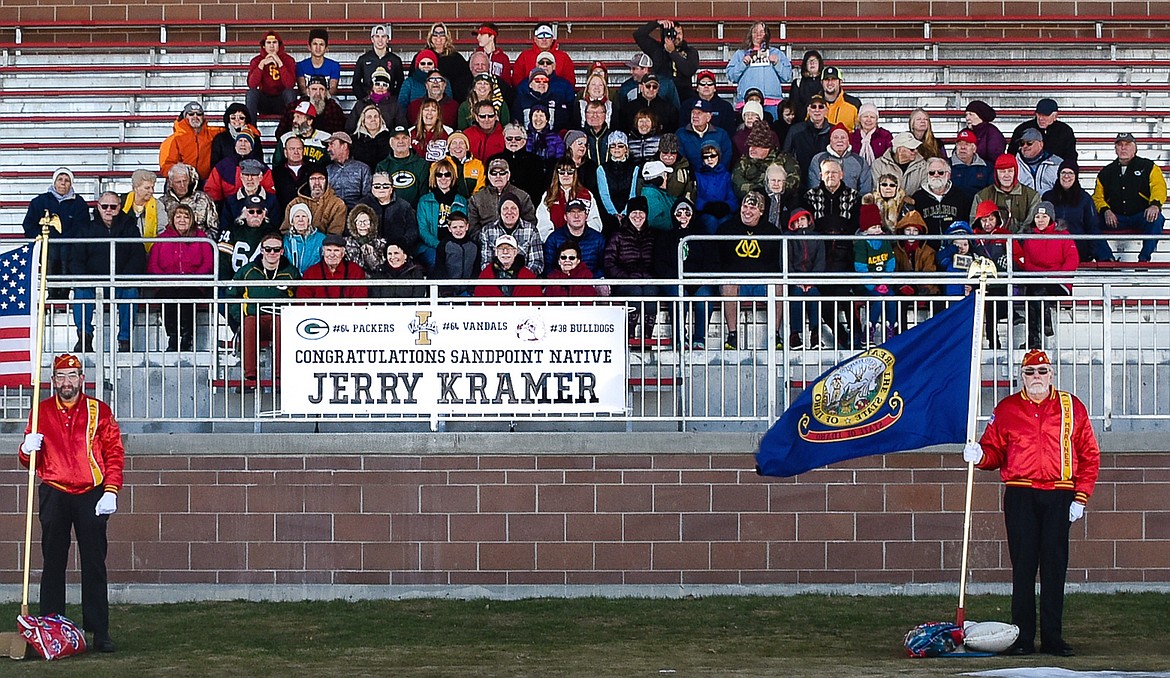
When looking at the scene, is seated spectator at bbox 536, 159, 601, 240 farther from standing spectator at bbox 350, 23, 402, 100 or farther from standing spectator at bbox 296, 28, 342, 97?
standing spectator at bbox 296, 28, 342, 97

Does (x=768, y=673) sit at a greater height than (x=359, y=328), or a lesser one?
lesser

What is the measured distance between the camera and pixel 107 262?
45.0 ft

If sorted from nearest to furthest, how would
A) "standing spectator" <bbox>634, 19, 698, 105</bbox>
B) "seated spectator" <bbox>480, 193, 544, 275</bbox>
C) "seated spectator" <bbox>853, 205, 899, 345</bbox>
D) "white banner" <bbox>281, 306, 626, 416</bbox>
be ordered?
"white banner" <bbox>281, 306, 626, 416</bbox>
"seated spectator" <bbox>853, 205, 899, 345</bbox>
"seated spectator" <bbox>480, 193, 544, 275</bbox>
"standing spectator" <bbox>634, 19, 698, 105</bbox>

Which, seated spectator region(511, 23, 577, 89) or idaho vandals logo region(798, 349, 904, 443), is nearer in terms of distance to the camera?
idaho vandals logo region(798, 349, 904, 443)

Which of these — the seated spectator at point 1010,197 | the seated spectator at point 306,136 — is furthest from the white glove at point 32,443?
the seated spectator at point 1010,197

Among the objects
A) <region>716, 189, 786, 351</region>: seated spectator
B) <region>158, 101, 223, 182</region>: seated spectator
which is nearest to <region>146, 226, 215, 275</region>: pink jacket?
<region>158, 101, 223, 182</region>: seated spectator

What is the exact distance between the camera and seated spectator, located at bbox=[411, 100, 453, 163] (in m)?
15.1

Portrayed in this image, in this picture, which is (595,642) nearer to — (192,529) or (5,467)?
(192,529)

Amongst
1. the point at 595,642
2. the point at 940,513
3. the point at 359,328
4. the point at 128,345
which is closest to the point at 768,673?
the point at 595,642

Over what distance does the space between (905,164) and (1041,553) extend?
17.1 ft

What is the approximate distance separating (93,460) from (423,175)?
4.58 meters

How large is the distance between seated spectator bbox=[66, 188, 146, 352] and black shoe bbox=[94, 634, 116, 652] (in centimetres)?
259

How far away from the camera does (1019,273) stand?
12922 millimetres

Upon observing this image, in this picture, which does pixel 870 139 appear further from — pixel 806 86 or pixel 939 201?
pixel 939 201
